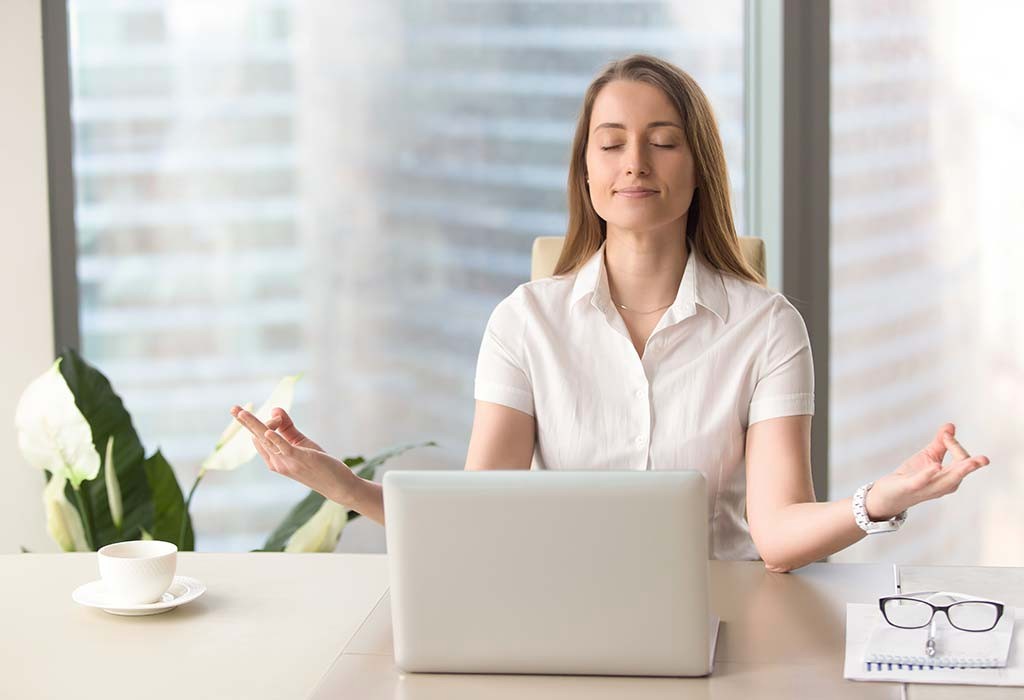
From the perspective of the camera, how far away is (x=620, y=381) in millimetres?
1761

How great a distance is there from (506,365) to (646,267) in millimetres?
276

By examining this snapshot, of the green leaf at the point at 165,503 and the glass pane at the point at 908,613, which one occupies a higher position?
the glass pane at the point at 908,613

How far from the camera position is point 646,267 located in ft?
5.96

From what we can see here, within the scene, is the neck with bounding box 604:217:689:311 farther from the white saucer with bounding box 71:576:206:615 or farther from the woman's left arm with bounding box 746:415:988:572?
the white saucer with bounding box 71:576:206:615

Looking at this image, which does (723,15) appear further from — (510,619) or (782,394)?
(510,619)

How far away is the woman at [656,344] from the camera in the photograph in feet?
5.63

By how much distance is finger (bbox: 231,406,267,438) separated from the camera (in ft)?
4.51

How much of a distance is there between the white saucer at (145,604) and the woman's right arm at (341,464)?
178 millimetres

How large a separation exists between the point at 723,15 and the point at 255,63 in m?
1.18

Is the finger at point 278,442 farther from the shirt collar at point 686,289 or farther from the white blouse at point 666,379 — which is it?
the shirt collar at point 686,289

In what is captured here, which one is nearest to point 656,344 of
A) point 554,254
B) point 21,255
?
point 554,254

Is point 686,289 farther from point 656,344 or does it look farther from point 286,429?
point 286,429

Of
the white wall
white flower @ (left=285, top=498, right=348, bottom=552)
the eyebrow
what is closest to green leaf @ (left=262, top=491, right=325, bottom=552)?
white flower @ (left=285, top=498, right=348, bottom=552)

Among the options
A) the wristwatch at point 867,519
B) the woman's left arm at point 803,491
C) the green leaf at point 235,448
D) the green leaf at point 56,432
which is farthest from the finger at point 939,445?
the green leaf at point 56,432
